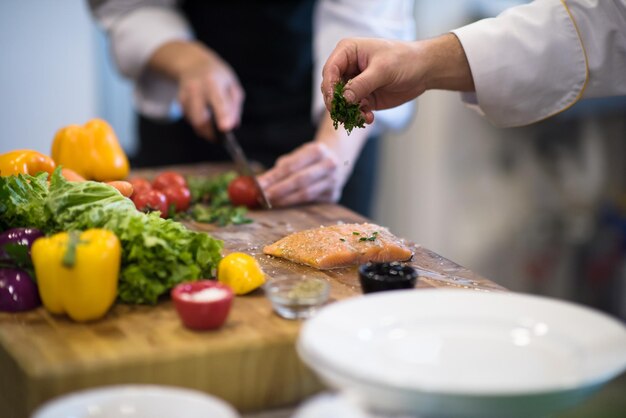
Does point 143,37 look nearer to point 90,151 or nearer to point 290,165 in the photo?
point 90,151

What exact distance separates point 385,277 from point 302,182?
1.06 metres

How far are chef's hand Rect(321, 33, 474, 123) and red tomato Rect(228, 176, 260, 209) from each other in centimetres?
63

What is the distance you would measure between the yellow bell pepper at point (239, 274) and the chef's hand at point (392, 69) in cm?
50

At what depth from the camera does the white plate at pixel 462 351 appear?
125 cm

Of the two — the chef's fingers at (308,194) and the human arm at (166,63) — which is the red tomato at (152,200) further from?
the human arm at (166,63)

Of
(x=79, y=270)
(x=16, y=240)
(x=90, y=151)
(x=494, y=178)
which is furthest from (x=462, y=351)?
(x=494, y=178)

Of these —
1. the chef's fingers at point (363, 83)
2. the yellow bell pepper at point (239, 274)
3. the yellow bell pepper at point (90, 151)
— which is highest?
the chef's fingers at point (363, 83)

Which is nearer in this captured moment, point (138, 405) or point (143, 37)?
point (138, 405)

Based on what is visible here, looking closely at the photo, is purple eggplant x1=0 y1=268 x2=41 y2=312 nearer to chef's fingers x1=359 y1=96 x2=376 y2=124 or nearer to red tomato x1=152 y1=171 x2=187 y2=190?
chef's fingers x1=359 y1=96 x2=376 y2=124

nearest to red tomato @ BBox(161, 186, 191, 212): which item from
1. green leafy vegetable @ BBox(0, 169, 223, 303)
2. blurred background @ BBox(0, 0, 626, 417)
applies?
green leafy vegetable @ BBox(0, 169, 223, 303)

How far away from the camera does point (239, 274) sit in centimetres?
182

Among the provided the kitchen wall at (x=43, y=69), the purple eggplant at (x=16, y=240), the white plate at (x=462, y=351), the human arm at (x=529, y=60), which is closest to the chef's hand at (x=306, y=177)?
the human arm at (x=529, y=60)

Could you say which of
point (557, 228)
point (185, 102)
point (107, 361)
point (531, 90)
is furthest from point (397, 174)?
point (107, 361)

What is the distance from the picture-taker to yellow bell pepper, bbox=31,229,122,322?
161 centimetres
